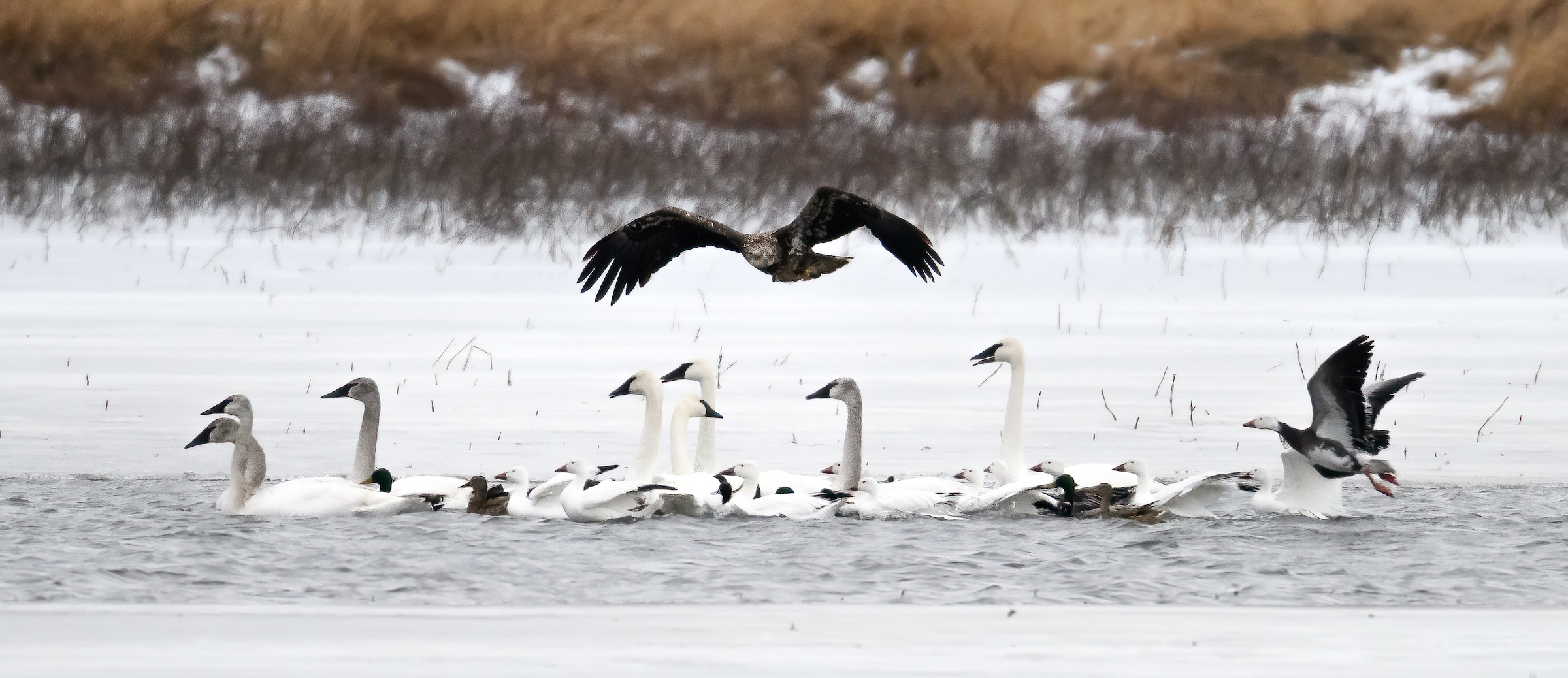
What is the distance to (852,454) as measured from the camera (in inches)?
324

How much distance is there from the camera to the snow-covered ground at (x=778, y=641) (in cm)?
452

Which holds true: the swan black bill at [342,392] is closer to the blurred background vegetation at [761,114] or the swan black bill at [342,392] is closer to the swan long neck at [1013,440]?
the swan long neck at [1013,440]

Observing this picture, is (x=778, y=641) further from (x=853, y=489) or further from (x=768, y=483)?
(x=853, y=489)

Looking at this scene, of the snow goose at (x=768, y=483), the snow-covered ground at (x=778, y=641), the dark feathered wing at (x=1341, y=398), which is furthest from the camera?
the snow goose at (x=768, y=483)

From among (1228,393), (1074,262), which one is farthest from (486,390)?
(1074,262)

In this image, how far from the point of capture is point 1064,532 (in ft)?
23.5

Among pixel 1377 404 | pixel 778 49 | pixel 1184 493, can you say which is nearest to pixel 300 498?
pixel 1184 493

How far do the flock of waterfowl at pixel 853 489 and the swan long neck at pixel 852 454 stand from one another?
0.02 meters

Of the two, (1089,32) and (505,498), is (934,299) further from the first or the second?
(1089,32)

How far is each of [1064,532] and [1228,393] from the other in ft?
11.5

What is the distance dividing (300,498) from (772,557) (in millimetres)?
1956

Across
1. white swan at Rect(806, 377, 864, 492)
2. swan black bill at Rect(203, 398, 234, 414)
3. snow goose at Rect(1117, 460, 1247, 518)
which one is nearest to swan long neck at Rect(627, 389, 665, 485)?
white swan at Rect(806, 377, 864, 492)

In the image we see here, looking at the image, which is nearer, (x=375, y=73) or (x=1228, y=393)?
(x=1228, y=393)

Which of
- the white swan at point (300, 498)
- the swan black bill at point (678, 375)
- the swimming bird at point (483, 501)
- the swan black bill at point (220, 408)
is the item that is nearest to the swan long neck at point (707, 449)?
the swan black bill at point (678, 375)
